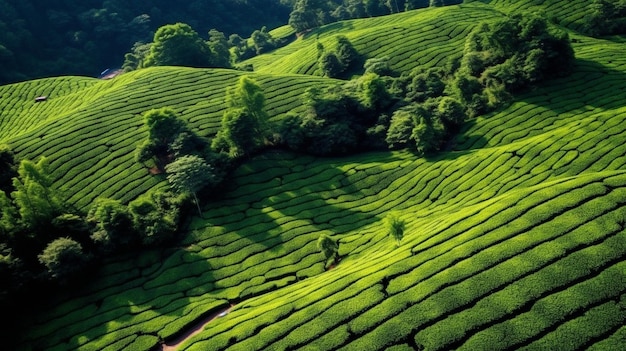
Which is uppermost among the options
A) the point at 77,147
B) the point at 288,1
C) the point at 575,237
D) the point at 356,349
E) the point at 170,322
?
the point at 288,1

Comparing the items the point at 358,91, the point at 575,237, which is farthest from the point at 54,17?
the point at 575,237

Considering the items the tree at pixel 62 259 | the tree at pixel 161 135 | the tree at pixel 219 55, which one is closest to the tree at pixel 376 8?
the tree at pixel 219 55

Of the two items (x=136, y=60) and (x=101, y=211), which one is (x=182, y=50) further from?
(x=101, y=211)

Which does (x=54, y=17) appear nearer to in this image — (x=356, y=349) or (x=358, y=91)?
(x=358, y=91)

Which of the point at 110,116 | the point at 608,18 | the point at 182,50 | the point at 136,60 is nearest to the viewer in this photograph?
the point at 110,116

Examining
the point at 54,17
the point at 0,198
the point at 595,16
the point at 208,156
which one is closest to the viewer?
the point at 0,198

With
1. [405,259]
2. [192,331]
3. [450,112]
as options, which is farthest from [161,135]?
[450,112]
